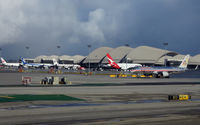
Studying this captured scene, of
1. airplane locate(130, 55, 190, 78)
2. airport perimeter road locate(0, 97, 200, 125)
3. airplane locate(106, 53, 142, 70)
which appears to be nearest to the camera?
airport perimeter road locate(0, 97, 200, 125)

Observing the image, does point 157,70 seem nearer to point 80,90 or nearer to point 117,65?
point 117,65

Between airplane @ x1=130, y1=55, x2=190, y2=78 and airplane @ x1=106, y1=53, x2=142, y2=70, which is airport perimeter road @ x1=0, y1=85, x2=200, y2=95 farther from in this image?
airplane @ x1=106, y1=53, x2=142, y2=70

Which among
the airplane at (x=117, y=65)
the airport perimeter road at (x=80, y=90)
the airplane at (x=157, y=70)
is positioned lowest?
the airport perimeter road at (x=80, y=90)

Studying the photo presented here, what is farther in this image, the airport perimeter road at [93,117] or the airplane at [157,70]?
the airplane at [157,70]

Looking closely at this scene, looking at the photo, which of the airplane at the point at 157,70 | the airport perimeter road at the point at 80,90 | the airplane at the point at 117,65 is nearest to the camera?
the airport perimeter road at the point at 80,90

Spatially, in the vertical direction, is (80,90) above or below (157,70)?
below

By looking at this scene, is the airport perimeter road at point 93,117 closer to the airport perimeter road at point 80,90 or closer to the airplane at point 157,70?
the airport perimeter road at point 80,90

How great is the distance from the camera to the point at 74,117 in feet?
63.0

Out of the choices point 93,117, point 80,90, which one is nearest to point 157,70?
point 80,90

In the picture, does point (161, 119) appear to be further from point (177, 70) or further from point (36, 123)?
point (177, 70)

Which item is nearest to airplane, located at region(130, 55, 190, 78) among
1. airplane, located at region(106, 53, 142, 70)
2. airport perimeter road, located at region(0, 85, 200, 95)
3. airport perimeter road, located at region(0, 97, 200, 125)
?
airport perimeter road, located at region(0, 85, 200, 95)

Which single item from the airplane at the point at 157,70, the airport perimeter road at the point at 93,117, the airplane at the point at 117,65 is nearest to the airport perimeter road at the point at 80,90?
the airport perimeter road at the point at 93,117

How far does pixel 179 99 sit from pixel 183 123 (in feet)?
50.2

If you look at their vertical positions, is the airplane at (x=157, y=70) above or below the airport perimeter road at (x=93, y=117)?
above
